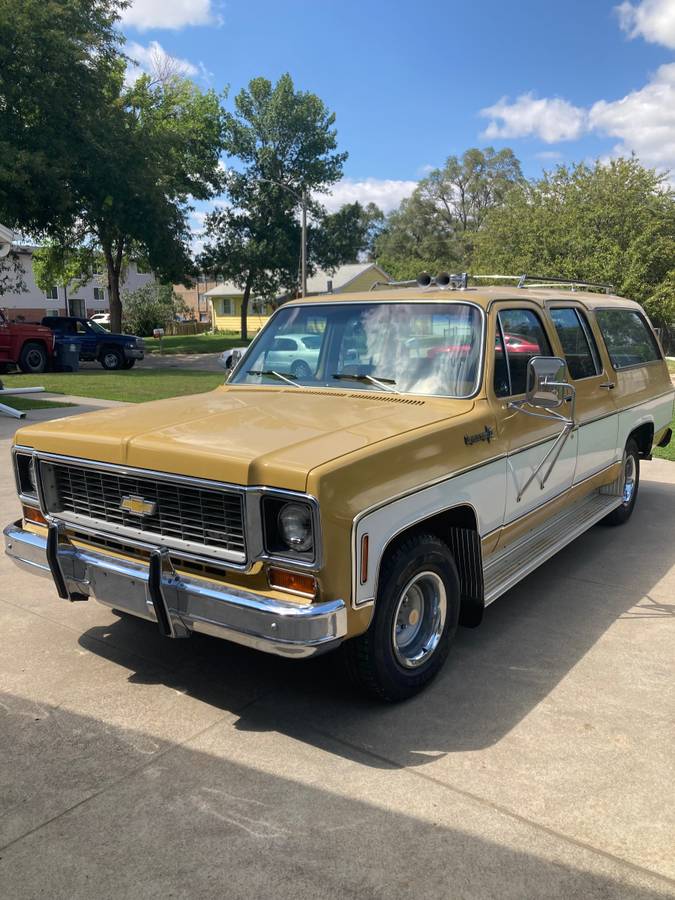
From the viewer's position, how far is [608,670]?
3.79m

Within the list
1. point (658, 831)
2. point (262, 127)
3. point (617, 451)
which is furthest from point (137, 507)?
point (262, 127)

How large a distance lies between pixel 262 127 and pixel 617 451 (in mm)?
44142

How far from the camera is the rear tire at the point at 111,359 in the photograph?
2509cm

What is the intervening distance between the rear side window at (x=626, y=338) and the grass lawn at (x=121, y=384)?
964cm

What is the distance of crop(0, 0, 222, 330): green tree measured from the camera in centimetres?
2292

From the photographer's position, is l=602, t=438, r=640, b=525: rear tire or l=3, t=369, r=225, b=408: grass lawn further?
l=3, t=369, r=225, b=408: grass lawn

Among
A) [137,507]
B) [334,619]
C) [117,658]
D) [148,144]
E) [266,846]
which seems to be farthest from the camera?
[148,144]

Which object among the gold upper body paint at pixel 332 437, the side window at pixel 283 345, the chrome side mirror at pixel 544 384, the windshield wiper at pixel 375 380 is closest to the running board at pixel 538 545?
the gold upper body paint at pixel 332 437

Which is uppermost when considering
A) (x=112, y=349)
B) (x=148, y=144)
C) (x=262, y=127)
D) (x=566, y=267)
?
(x=262, y=127)

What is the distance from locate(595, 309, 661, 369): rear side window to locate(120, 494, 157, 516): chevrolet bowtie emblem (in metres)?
3.95

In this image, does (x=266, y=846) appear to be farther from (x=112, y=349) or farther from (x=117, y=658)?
(x=112, y=349)

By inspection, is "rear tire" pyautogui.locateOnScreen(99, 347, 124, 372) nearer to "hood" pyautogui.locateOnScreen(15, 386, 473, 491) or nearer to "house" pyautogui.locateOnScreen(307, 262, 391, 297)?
"hood" pyautogui.locateOnScreen(15, 386, 473, 491)

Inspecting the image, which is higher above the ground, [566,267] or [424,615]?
[566,267]

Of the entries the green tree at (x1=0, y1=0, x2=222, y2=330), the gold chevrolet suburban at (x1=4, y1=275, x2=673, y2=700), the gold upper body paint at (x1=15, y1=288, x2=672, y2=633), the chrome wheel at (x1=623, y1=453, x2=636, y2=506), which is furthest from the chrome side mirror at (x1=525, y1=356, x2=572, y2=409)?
the green tree at (x1=0, y1=0, x2=222, y2=330)
